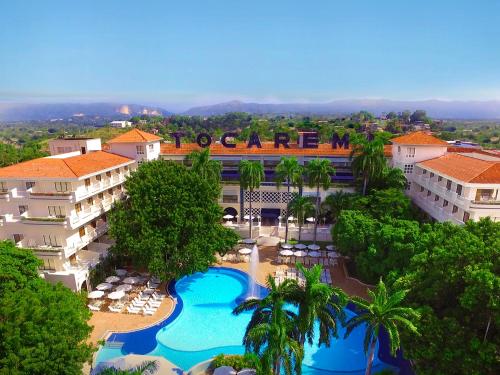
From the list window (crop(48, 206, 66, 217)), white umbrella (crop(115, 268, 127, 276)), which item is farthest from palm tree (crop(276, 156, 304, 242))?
window (crop(48, 206, 66, 217))

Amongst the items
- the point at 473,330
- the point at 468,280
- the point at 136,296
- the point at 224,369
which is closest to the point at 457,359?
the point at 473,330

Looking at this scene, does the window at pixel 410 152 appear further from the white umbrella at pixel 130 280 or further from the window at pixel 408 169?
the white umbrella at pixel 130 280

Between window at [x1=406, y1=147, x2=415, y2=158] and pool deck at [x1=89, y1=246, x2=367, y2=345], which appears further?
window at [x1=406, y1=147, x2=415, y2=158]

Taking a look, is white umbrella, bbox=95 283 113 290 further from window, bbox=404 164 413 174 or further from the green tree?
window, bbox=404 164 413 174

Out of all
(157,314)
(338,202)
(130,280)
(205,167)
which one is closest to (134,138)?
(205,167)

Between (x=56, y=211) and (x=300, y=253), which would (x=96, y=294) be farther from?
(x=300, y=253)

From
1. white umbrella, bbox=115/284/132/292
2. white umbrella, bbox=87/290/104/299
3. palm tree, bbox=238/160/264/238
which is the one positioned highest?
palm tree, bbox=238/160/264/238

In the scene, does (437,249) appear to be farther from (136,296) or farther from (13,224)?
(13,224)

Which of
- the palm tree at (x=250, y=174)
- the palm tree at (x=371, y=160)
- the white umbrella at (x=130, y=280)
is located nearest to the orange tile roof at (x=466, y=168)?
the palm tree at (x=371, y=160)
